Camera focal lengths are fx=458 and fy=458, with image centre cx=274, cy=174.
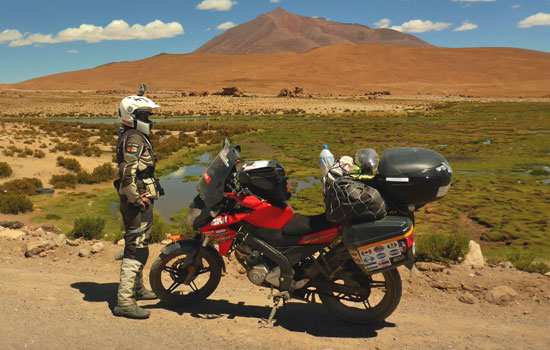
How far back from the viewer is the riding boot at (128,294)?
514 cm

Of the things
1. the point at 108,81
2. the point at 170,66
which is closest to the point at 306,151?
the point at 108,81

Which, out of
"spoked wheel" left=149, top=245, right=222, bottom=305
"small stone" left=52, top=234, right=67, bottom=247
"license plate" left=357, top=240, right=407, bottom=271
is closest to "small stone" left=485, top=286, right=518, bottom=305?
"license plate" left=357, top=240, right=407, bottom=271

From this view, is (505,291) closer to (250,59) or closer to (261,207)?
(261,207)

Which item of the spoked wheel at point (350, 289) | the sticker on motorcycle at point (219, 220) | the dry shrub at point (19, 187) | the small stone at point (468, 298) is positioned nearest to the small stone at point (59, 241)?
the sticker on motorcycle at point (219, 220)

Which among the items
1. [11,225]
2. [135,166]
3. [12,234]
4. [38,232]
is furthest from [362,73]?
[135,166]

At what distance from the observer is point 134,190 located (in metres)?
5.13

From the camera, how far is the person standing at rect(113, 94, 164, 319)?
16.9 ft

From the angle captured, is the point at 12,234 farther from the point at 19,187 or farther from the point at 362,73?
the point at 362,73

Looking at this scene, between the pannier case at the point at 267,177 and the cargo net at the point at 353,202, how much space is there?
0.51 metres

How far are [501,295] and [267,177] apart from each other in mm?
3298

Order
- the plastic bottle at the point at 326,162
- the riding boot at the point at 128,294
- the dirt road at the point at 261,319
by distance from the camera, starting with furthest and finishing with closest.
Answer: the riding boot at the point at 128,294
the plastic bottle at the point at 326,162
the dirt road at the point at 261,319

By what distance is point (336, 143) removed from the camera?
27.7 metres

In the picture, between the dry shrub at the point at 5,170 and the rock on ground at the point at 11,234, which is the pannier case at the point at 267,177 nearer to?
the rock on ground at the point at 11,234

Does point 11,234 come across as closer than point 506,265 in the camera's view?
No
